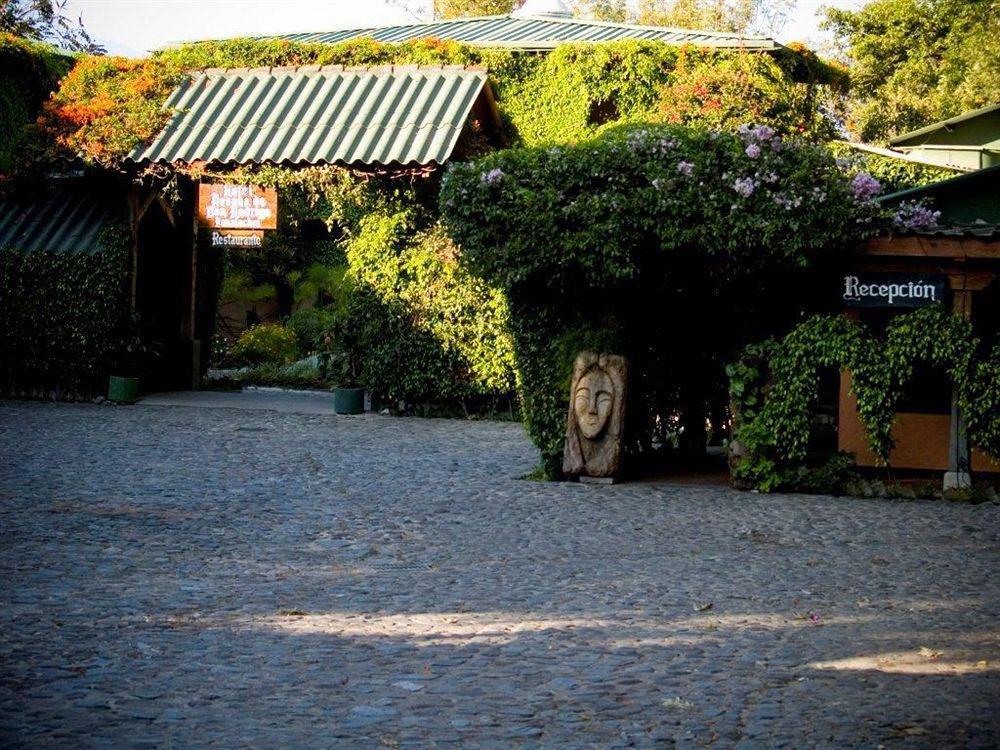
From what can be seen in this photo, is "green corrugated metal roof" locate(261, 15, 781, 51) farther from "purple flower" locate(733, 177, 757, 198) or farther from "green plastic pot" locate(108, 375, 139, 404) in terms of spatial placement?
"purple flower" locate(733, 177, 757, 198)

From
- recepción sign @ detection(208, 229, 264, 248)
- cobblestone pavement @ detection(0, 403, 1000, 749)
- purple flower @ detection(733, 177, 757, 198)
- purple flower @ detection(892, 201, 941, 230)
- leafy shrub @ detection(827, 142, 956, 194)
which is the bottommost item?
cobblestone pavement @ detection(0, 403, 1000, 749)

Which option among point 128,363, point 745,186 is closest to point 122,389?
point 128,363

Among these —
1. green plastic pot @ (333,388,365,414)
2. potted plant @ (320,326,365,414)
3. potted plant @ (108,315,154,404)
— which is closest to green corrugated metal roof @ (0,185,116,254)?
potted plant @ (108,315,154,404)

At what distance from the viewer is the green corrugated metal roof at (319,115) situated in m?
19.2

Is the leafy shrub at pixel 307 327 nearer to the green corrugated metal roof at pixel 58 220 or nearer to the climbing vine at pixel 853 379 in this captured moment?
the green corrugated metal roof at pixel 58 220

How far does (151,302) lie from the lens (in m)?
21.8

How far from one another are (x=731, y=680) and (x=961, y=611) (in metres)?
2.33

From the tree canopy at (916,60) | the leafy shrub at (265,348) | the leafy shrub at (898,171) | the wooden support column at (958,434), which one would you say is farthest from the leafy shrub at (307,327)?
the tree canopy at (916,60)

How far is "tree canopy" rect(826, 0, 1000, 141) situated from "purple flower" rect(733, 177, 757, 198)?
1023 inches

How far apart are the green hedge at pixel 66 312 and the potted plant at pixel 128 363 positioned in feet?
0.37

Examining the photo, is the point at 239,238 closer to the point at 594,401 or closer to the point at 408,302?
the point at 408,302

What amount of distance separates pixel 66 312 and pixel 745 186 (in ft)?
40.8

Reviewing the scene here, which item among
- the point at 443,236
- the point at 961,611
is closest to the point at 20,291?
the point at 443,236

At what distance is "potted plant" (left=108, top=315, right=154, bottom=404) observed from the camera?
19.9 metres
